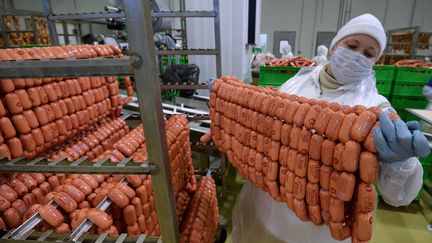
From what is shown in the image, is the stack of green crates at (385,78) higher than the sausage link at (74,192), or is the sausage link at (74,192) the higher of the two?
the stack of green crates at (385,78)

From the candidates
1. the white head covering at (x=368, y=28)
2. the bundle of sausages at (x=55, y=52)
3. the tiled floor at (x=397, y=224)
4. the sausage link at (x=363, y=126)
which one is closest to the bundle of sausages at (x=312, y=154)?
the sausage link at (x=363, y=126)

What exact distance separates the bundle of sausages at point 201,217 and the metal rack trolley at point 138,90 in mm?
860

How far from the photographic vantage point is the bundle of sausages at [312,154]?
0.78 metres

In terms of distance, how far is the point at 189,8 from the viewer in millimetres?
3139

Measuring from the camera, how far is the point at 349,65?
1477 millimetres

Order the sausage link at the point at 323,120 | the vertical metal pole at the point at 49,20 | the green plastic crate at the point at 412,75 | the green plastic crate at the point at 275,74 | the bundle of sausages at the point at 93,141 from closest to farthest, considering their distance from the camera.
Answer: the sausage link at the point at 323,120 < the bundle of sausages at the point at 93,141 < the vertical metal pole at the point at 49,20 < the green plastic crate at the point at 412,75 < the green plastic crate at the point at 275,74

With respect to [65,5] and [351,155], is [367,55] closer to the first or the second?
[351,155]

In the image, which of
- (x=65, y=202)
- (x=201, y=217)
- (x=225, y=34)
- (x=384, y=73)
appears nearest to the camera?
(x=65, y=202)

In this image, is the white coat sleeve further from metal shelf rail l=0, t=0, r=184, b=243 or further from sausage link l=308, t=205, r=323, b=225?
metal shelf rail l=0, t=0, r=184, b=243

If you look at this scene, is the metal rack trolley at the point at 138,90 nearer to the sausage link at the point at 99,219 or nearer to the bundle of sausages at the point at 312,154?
the sausage link at the point at 99,219

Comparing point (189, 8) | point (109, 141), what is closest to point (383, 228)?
point (109, 141)

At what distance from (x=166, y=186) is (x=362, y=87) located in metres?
1.42

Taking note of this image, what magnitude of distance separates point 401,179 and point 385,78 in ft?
8.91

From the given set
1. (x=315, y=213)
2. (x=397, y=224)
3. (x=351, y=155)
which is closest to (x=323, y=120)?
(x=351, y=155)
